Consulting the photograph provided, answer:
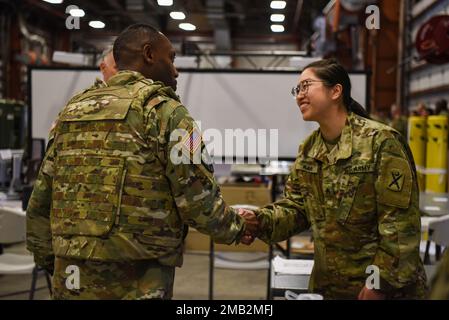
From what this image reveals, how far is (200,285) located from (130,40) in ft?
11.1

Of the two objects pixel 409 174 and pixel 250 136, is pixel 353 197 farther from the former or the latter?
pixel 250 136

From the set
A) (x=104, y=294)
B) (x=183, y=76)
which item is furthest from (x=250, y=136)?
(x=104, y=294)

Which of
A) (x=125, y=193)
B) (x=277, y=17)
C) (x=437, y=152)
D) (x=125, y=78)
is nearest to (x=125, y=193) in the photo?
(x=125, y=193)

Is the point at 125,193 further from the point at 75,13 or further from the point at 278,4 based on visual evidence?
the point at 278,4

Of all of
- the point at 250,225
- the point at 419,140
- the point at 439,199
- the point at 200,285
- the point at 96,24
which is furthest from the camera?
the point at 419,140

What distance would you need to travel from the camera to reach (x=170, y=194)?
1.49 meters

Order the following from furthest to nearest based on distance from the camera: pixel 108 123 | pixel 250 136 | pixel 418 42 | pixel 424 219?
pixel 418 42 → pixel 424 219 → pixel 250 136 → pixel 108 123

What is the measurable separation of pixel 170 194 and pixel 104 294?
0.34m

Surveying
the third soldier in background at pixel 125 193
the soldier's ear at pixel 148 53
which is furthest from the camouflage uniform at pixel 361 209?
the soldier's ear at pixel 148 53

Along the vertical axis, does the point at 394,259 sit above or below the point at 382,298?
above

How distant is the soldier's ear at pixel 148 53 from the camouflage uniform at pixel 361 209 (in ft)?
2.07

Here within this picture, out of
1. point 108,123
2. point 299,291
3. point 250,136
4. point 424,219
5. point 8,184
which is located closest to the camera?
point 108,123

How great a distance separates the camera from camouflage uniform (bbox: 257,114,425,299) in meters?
1.54

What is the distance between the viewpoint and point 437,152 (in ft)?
17.2
